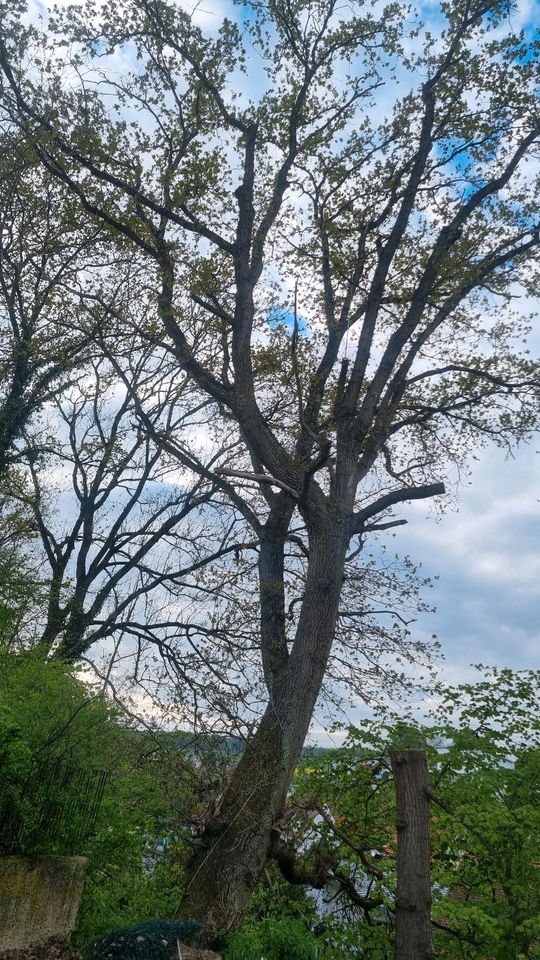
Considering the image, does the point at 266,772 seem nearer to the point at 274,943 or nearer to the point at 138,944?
the point at 274,943

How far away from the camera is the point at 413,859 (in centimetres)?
608

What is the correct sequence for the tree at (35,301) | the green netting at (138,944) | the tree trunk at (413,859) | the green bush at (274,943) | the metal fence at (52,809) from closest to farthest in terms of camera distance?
the green netting at (138,944)
the tree trunk at (413,859)
the green bush at (274,943)
the metal fence at (52,809)
the tree at (35,301)

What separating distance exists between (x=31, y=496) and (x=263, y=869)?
11.8m

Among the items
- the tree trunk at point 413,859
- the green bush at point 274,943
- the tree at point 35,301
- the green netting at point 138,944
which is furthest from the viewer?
the tree at point 35,301

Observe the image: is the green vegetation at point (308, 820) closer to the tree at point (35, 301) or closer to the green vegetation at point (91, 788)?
the green vegetation at point (91, 788)

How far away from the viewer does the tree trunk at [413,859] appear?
5.95 meters

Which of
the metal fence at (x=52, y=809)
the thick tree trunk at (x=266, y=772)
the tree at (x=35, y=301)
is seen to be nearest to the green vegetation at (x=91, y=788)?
the metal fence at (x=52, y=809)

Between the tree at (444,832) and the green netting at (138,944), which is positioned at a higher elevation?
the tree at (444,832)

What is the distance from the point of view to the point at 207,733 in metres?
8.87

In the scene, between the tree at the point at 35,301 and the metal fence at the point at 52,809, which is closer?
the metal fence at the point at 52,809

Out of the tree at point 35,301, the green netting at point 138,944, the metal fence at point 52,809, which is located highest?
the tree at point 35,301

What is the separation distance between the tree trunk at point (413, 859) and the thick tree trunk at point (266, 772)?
1.85m

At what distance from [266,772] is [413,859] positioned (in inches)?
81.5

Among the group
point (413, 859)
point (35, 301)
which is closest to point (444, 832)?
point (413, 859)
